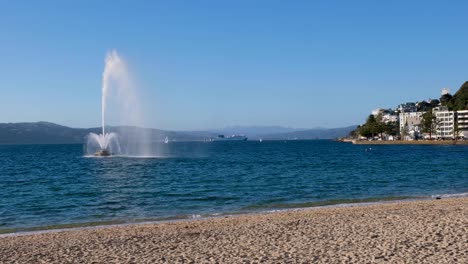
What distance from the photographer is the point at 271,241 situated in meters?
15.4

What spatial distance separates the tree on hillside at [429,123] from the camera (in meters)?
193

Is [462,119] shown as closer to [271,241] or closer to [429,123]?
[429,123]

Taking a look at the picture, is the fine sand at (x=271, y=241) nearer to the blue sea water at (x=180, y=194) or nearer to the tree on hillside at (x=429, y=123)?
the blue sea water at (x=180, y=194)

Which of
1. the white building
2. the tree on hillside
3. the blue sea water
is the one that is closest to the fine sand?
the blue sea water

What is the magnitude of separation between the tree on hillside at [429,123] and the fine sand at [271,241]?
181810mm

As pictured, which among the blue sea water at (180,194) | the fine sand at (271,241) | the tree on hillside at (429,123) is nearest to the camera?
the fine sand at (271,241)

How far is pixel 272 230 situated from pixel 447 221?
565cm

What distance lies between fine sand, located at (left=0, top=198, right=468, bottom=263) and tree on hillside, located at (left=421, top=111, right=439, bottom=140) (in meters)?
182

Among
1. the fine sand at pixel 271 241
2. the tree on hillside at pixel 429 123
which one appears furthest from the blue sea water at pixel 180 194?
the tree on hillside at pixel 429 123

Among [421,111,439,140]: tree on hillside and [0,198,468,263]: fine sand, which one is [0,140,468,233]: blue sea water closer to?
[0,198,468,263]: fine sand

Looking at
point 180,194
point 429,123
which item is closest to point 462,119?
point 429,123

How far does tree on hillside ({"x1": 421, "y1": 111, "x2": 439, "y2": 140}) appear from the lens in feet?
634

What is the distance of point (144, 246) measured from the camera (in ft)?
50.8

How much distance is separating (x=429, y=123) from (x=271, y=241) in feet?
626
